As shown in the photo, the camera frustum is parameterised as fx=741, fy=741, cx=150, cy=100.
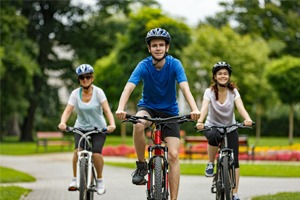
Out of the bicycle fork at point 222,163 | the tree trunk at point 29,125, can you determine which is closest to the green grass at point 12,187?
the bicycle fork at point 222,163

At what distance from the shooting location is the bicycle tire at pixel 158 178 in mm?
7535

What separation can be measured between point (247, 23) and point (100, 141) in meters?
50.9

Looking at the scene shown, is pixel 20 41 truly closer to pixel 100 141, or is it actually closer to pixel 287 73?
pixel 287 73

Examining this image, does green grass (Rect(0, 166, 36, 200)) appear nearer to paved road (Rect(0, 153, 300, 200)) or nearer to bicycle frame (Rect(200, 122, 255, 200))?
paved road (Rect(0, 153, 300, 200))

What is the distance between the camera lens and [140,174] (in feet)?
27.1

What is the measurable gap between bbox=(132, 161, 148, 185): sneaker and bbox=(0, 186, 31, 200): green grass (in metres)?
4.16

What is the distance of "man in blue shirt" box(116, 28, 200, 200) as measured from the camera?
8.10 meters

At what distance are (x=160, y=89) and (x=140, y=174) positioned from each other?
0.98 meters

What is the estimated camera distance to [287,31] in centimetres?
5572

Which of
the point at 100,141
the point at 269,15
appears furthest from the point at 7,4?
the point at 100,141

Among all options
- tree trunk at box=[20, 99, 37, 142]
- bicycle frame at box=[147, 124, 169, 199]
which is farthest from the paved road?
tree trunk at box=[20, 99, 37, 142]

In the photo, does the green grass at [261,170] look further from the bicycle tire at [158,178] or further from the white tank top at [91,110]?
the bicycle tire at [158,178]

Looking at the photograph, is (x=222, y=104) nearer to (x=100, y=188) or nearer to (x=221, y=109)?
(x=221, y=109)

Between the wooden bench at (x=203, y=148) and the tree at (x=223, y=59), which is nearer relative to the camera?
the wooden bench at (x=203, y=148)
